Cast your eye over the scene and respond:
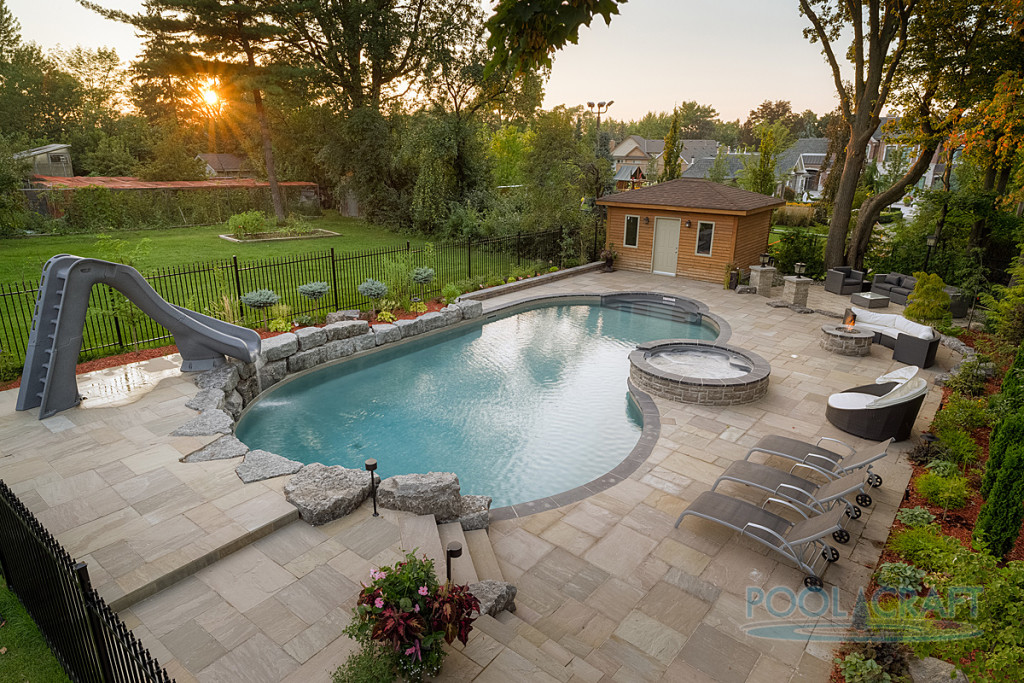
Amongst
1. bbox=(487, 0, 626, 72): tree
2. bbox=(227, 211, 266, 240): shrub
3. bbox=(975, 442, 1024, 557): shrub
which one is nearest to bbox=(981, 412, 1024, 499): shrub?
bbox=(975, 442, 1024, 557): shrub

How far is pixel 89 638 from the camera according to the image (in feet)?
10.5

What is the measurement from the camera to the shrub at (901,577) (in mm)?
4488

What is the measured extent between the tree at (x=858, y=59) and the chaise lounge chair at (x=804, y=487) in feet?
43.8

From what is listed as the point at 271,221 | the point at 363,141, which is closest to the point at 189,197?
the point at 271,221

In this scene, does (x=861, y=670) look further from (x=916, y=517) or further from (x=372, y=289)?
(x=372, y=289)

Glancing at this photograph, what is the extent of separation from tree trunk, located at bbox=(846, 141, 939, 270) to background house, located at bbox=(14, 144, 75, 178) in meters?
40.2

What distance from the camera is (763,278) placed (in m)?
15.9

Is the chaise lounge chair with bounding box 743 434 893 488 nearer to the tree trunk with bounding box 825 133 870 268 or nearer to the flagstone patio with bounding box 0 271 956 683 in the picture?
the flagstone patio with bounding box 0 271 956 683

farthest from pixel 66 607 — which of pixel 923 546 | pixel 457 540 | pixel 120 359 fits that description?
pixel 120 359

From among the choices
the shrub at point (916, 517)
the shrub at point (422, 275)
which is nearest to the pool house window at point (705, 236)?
the shrub at point (422, 275)

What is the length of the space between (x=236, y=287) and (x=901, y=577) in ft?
41.8

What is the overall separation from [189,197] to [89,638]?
26.9m

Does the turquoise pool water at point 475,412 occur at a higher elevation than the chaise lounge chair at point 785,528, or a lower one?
lower

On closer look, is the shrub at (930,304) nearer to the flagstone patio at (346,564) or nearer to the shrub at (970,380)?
the shrub at (970,380)
